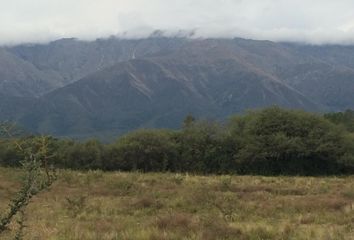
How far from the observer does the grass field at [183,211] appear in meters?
15.7

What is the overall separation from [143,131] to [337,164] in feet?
74.7

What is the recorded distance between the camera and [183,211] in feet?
72.1

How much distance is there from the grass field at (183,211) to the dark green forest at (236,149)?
2329 cm

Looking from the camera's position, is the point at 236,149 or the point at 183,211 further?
the point at 236,149

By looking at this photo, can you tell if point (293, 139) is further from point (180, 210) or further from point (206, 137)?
point (180, 210)

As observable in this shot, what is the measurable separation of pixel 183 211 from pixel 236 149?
1564 inches

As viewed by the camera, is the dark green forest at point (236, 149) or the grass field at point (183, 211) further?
the dark green forest at point (236, 149)

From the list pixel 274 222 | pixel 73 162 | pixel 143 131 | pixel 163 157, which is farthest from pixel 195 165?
pixel 274 222

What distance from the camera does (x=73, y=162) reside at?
64.5 metres

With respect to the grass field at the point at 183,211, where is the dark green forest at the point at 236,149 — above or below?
below

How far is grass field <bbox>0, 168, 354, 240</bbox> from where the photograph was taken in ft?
51.6

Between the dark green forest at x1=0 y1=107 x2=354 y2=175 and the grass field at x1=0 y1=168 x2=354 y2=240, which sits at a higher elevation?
the grass field at x1=0 y1=168 x2=354 y2=240

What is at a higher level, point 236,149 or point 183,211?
point 183,211

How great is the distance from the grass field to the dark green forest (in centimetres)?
2329
